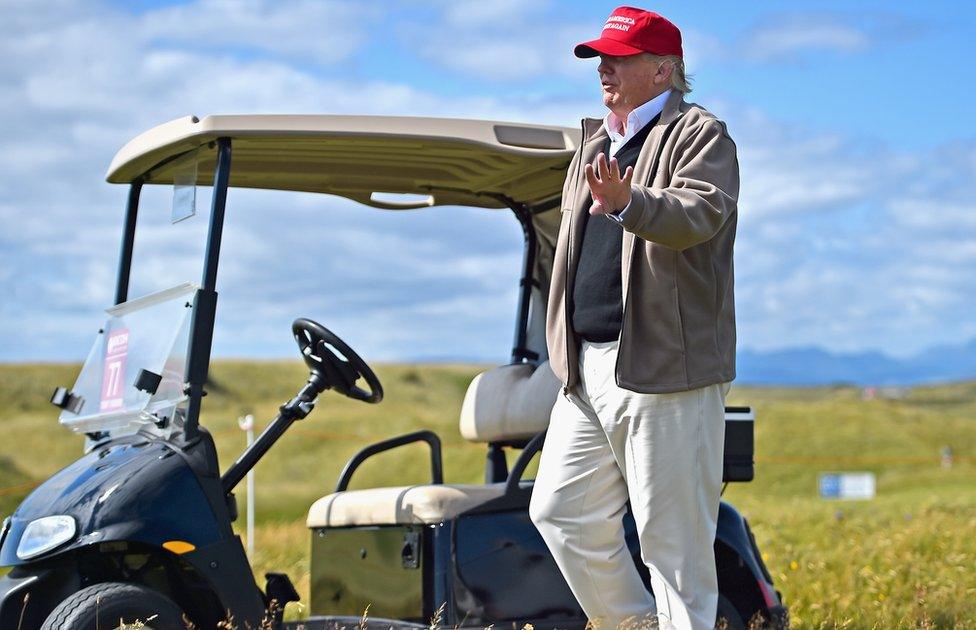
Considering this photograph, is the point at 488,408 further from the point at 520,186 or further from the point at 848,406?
the point at 848,406

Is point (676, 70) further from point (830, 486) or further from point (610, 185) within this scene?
point (830, 486)

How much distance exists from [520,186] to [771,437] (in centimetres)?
1792

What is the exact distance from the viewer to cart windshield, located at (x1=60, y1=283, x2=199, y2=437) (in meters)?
4.25

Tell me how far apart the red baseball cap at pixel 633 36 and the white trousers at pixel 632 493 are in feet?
2.60

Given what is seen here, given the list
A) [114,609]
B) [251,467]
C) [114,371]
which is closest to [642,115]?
[251,467]

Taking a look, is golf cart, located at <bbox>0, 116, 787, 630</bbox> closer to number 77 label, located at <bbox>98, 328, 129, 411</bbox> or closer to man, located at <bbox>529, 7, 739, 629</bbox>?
number 77 label, located at <bbox>98, 328, 129, 411</bbox>

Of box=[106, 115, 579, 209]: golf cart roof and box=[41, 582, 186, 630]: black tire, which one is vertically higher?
box=[106, 115, 579, 209]: golf cart roof

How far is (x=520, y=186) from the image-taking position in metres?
5.13

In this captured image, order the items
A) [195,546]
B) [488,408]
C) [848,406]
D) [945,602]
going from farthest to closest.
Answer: [848,406] < [945,602] < [488,408] < [195,546]

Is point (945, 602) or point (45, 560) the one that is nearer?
point (45, 560)

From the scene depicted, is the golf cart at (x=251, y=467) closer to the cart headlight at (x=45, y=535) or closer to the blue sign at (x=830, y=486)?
the cart headlight at (x=45, y=535)

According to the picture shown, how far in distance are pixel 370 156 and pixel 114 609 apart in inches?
70.6

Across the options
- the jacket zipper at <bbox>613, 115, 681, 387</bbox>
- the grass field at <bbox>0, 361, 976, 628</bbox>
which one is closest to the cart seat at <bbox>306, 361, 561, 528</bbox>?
the jacket zipper at <bbox>613, 115, 681, 387</bbox>

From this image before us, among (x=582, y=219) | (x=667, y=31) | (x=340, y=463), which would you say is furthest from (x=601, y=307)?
(x=340, y=463)
